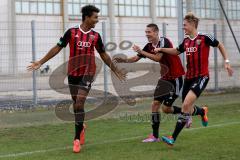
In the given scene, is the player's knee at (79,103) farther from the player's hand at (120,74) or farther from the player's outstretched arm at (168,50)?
the player's outstretched arm at (168,50)

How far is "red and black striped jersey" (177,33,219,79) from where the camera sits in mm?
8469

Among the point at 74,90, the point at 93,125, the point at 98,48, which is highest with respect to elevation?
the point at 98,48

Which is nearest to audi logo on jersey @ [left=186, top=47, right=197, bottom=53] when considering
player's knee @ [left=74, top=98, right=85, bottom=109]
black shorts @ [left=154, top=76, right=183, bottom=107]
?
black shorts @ [left=154, top=76, right=183, bottom=107]

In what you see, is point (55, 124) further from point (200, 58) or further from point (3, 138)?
point (200, 58)

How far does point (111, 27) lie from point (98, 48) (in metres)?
9.88

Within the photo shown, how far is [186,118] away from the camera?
8289 millimetres

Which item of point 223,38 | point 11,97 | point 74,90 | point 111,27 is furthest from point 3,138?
point 223,38

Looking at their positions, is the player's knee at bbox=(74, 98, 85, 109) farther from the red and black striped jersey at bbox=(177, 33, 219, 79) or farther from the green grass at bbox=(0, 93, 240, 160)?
the red and black striped jersey at bbox=(177, 33, 219, 79)

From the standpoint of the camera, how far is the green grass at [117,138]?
762 cm

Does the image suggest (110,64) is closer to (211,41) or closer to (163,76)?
(163,76)

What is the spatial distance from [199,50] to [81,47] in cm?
195

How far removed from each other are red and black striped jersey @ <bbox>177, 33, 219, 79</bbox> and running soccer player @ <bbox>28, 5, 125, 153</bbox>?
146cm

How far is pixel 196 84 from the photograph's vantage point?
8445 millimetres

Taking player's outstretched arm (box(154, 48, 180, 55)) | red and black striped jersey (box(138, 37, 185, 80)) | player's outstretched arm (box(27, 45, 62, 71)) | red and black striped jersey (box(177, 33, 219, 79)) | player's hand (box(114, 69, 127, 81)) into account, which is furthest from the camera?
red and black striped jersey (box(138, 37, 185, 80))
